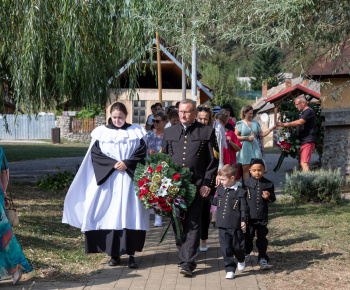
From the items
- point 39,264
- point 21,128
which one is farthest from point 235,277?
point 21,128

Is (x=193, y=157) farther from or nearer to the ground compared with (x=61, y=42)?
nearer to the ground

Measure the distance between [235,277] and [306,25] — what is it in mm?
4245

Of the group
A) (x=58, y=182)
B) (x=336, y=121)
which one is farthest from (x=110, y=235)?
(x=336, y=121)

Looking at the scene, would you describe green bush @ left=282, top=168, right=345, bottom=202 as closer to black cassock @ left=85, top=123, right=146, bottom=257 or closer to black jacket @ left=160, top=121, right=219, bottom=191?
black jacket @ left=160, top=121, right=219, bottom=191

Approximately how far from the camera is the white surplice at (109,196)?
7.13 metres

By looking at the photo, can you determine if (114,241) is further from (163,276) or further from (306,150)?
(306,150)

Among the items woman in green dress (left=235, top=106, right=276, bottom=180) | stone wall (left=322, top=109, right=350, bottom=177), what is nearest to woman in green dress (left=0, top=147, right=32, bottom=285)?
woman in green dress (left=235, top=106, right=276, bottom=180)

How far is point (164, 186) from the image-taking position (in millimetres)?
6566

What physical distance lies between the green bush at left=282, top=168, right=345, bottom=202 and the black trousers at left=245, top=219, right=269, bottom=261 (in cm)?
530

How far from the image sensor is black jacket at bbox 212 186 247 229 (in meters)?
6.72

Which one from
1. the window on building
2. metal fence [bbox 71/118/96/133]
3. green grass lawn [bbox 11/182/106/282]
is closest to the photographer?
green grass lawn [bbox 11/182/106/282]

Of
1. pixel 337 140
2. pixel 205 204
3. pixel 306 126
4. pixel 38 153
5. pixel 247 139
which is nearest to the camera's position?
pixel 205 204

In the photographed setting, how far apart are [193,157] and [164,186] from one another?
1.97ft

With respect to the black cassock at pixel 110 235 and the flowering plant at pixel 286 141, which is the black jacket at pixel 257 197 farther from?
the flowering plant at pixel 286 141
